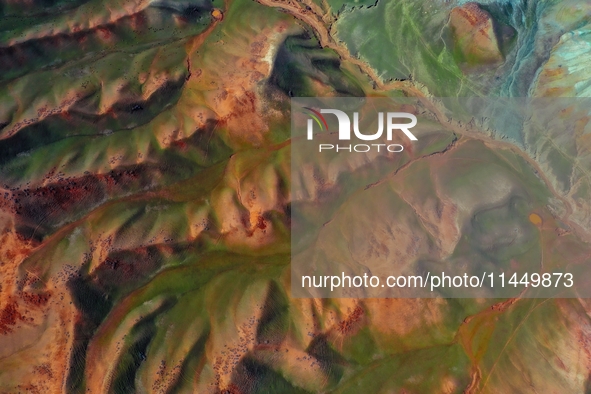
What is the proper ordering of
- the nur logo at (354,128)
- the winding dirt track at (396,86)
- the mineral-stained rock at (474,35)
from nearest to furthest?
the nur logo at (354,128) → the winding dirt track at (396,86) → the mineral-stained rock at (474,35)

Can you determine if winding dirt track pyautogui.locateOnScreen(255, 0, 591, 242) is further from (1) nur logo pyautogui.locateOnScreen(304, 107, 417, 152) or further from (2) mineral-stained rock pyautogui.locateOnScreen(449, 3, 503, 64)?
(2) mineral-stained rock pyautogui.locateOnScreen(449, 3, 503, 64)

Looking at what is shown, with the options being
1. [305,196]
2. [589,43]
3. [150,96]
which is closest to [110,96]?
[150,96]

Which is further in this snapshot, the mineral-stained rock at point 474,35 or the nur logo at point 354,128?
the mineral-stained rock at point 474,35

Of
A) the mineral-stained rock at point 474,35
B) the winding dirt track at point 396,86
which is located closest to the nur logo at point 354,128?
the winding dirt track at point 396,86

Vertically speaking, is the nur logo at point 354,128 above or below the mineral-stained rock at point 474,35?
below

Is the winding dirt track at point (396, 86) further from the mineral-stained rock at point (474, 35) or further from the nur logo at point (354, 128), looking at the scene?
the mineral-stained rock at point (474, 35)

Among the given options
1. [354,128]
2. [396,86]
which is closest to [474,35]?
[396,86]

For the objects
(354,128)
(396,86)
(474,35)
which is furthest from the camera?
(396,86)

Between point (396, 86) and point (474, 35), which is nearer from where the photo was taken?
point (474, 35)

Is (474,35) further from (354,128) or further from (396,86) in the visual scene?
(354,128)

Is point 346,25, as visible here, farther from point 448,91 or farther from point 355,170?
point 355,170

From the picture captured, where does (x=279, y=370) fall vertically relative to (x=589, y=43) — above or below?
below
